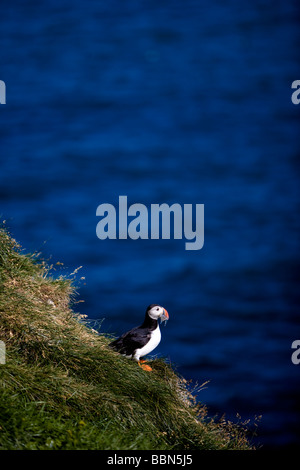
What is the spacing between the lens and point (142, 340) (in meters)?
6.96

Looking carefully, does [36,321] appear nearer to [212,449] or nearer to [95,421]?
[95,421]

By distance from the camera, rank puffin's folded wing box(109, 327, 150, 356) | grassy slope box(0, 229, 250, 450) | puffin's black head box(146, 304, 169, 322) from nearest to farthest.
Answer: grassy slope box(0, 229, 250, 450), puffin's folded wing box(109, 327, 150, 356), puffin's black head box(146, 304, 169, 322)

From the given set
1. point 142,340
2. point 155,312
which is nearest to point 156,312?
point 155,312

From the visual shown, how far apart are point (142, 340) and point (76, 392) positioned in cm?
134

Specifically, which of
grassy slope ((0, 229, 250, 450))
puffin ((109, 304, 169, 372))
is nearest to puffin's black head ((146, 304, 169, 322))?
puffin ((109, 304, 169, 372))

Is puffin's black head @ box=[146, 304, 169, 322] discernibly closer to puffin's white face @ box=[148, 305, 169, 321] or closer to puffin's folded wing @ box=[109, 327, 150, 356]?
puffin's white face @ box=[148, 305, 169, 321]

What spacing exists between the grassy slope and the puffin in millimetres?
181

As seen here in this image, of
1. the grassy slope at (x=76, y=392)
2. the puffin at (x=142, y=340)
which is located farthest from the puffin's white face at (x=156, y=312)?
the grassy slope at (x=76, y=392)

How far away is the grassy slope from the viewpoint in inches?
199

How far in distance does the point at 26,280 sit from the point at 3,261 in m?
0.31

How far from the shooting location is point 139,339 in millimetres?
6965

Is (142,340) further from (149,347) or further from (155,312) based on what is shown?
(155,312)
